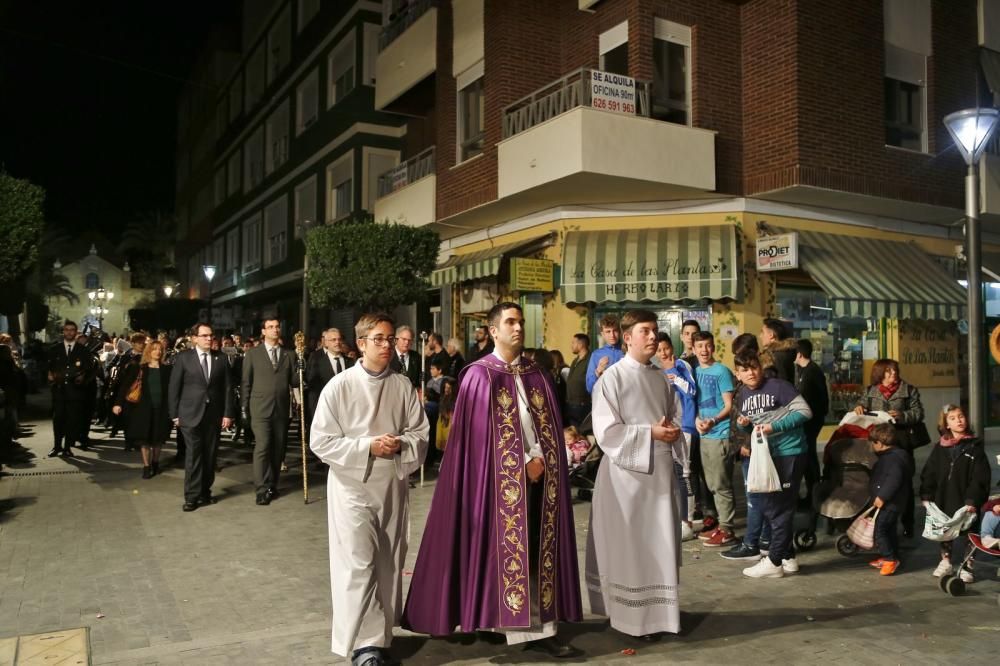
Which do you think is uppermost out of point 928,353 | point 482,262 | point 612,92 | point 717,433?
point 612,92

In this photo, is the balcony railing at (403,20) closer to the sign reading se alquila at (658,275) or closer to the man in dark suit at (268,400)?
the sign reading se alquila at (658,275)

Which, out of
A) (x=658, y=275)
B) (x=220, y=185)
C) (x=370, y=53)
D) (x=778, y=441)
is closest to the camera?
(x=778, y=441)

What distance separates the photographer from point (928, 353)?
1652cm

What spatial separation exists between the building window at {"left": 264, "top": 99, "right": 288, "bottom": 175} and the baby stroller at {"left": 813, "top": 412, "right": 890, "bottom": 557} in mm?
25720

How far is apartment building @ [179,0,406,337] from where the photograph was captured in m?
23.2

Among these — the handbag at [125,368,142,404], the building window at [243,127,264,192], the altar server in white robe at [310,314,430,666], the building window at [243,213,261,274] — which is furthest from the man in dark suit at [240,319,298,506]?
the building window at [243,127,264,192]

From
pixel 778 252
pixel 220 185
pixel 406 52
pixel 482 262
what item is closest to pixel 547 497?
pixel 778 252

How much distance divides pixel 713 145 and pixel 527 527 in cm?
1080

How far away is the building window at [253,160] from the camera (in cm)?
3288

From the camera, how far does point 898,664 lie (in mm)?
4547

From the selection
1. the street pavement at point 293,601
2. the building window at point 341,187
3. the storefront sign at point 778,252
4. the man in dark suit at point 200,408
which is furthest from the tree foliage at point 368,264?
the building window at point 341,187

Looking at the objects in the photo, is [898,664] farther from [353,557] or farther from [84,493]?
[84,493]

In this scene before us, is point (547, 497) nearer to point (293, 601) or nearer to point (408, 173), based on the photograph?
point (293, 601)

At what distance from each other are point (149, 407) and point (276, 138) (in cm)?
2180
